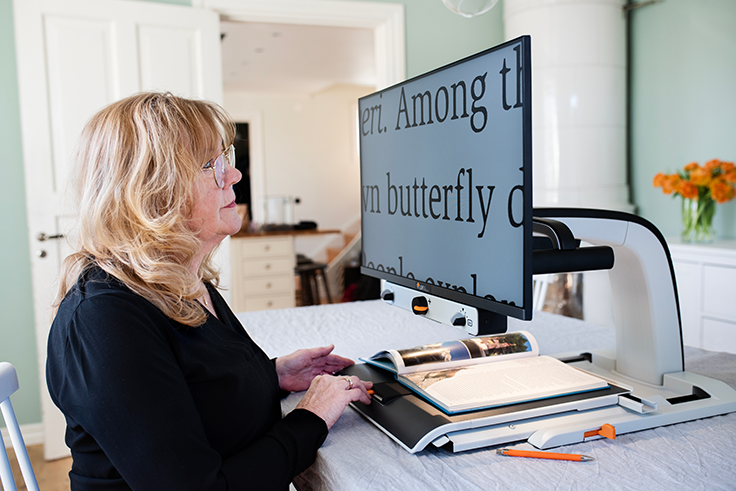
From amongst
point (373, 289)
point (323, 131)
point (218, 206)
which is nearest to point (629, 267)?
point (218, 206)

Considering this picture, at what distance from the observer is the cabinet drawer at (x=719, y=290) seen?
245 centimetres

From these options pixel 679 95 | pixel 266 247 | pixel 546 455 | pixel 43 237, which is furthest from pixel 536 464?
pixel 266 247

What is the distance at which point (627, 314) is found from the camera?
1.06m

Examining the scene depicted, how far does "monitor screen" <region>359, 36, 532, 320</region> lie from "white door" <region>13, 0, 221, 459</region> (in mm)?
1841

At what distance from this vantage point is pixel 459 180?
2.83 ft

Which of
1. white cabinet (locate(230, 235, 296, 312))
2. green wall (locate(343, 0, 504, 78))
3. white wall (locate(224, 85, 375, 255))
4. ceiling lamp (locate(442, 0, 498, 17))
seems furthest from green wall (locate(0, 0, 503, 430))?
white wall (locate(224, 85, 375, 255))

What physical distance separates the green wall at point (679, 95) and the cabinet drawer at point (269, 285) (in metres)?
2.75

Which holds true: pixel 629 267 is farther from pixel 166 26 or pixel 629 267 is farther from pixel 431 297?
pixel 166 26

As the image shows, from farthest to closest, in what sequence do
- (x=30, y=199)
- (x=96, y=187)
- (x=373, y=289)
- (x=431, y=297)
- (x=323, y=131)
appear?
(x=323, y=131), (x=373, y=289), (x=30, y=199), (x=431, y=297), (x=96, y=187)

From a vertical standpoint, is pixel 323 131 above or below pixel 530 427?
above

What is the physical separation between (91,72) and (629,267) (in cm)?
264

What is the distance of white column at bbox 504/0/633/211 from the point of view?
3158 mm

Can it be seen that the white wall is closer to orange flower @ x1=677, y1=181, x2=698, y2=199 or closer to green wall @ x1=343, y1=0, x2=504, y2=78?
green wall @ x1=343, y1=0, x2=504, y2=78

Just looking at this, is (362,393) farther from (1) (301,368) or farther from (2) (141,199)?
(2) (141,199)
